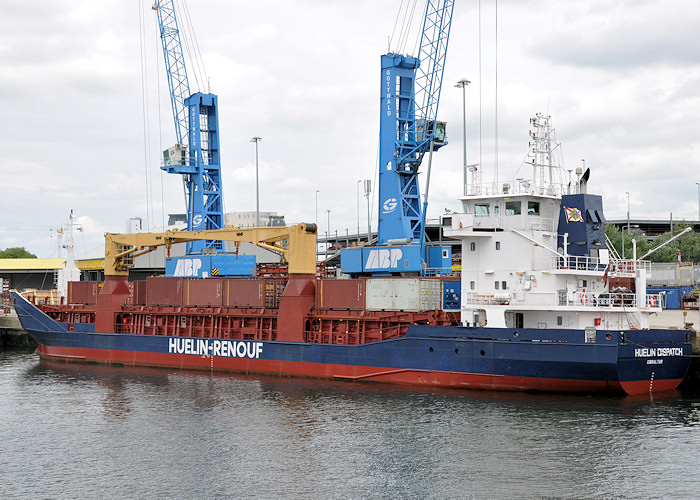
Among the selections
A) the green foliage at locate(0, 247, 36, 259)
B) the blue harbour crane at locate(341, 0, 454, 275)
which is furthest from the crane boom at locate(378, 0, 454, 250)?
the green foliage at locate(0, 247, 36, 259)

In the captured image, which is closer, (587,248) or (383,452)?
(383,452)

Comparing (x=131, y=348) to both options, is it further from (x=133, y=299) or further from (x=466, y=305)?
(x=466, y=305)

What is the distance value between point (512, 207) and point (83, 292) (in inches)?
1150

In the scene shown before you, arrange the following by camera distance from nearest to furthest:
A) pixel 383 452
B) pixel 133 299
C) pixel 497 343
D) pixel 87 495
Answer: pixel 87 495 → pixel 383 452 → pixel 497 343 → pixel 133 299

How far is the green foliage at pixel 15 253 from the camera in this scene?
135 meters

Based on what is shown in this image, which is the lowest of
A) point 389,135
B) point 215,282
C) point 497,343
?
point 497,343

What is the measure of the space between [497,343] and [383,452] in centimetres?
977

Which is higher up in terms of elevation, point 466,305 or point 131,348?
point 466,305

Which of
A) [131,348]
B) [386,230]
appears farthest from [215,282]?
[386,230]

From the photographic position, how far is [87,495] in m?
20.1

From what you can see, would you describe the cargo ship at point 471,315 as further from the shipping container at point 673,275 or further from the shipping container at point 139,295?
the shipping container at point 673,275

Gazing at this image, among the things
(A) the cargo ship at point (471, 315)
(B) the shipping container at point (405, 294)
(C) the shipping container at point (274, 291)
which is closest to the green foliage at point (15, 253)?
(A) the cargo ship at point (471, 315)

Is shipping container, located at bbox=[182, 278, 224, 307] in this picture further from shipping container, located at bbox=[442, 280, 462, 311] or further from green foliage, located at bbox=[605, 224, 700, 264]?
green foliage, located at bbox=[605, 224, 700, 264]

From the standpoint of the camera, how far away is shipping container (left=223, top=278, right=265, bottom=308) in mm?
39875
